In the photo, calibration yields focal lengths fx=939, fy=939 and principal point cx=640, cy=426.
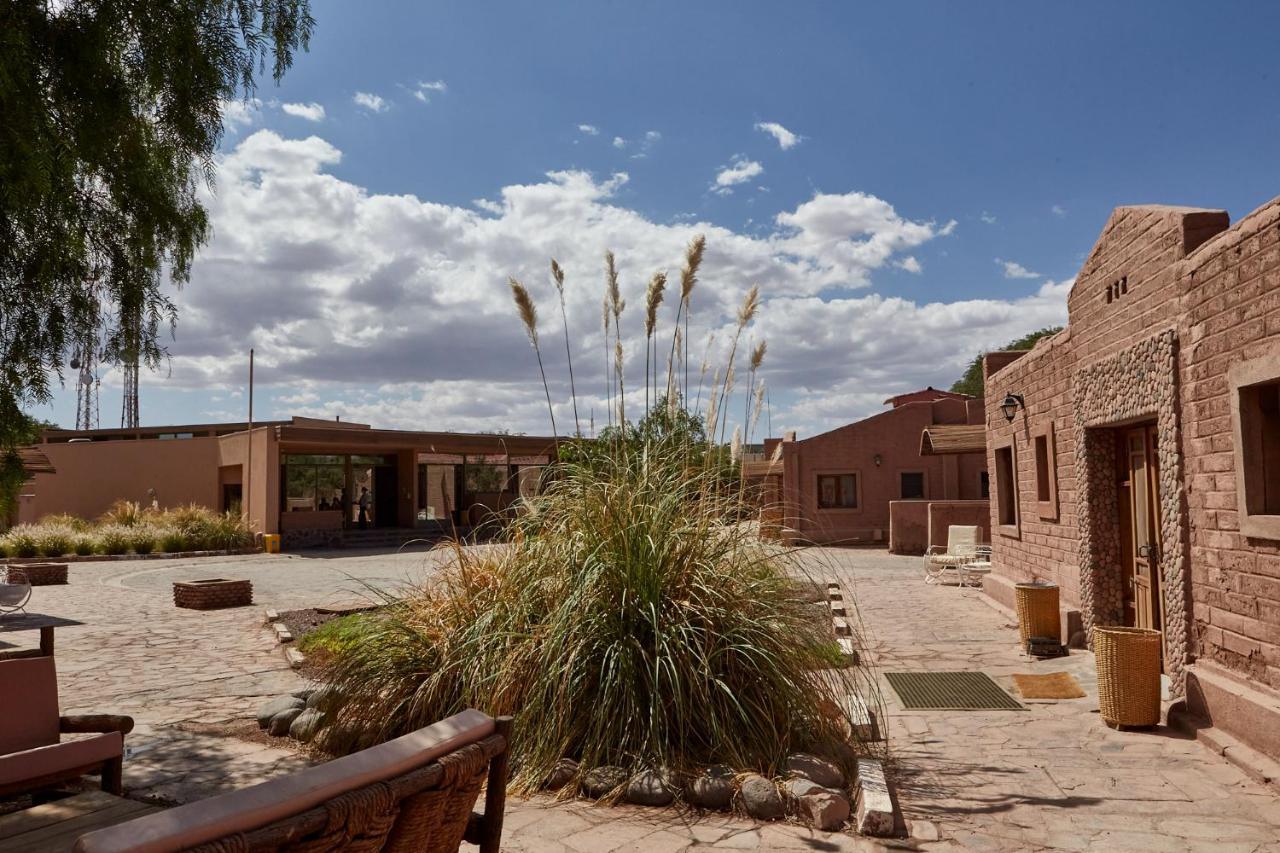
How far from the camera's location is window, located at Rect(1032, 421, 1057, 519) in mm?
9461

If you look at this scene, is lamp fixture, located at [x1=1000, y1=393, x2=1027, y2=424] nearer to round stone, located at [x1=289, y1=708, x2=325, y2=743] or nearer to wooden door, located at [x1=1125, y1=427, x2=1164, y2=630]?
wooden door, located at [x1=1125, y1=427, x2=1164, y2=630]

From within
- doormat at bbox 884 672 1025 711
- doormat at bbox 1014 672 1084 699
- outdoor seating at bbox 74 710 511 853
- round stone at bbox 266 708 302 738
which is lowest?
doormat at bbox 884 672 1025 711

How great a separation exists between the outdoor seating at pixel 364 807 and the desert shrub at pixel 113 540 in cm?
2169

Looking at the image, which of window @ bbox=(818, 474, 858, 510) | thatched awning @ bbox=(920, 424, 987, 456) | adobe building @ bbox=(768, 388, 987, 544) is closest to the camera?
thatched awning @ bbox=(920, 424, 987, 456)

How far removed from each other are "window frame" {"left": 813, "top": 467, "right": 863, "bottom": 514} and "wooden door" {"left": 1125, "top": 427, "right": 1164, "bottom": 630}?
51.2ft

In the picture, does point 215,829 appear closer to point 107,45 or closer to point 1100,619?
point 107,45

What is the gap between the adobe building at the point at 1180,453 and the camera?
5051mm

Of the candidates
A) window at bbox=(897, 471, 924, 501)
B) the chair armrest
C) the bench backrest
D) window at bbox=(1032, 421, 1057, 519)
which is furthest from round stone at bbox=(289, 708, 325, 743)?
window at bbox=(897, 471, 924, 501)

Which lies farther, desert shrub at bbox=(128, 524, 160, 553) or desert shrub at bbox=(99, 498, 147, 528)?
desert shrub at bbox=(99, 498, 147, 528)

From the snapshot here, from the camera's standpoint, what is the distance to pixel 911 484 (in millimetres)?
23453

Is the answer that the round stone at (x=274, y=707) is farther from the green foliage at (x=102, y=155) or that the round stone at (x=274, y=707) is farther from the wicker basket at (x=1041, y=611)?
the wicker basket at (x=1041, y=611)

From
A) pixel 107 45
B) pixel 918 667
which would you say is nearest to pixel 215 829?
pixel 107 45

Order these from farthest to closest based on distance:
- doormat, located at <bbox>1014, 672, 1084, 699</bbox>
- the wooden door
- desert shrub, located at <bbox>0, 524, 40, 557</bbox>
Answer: desert shrub, located at <bbox>0, 524, 40, 557</bbox>, the wooden door, doormat, located at <bbox>1014, 672, 1084, 699</bbox>

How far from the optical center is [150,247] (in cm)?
498
